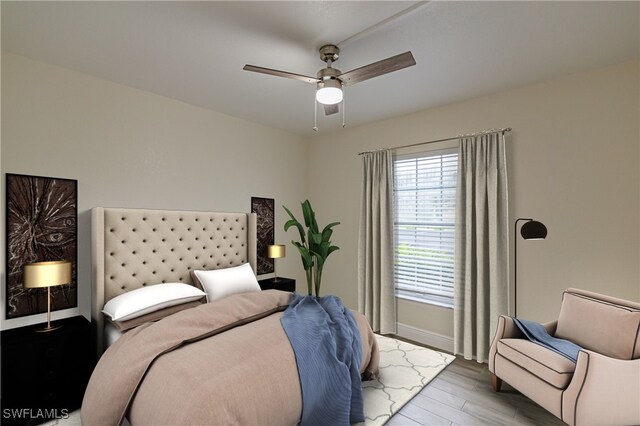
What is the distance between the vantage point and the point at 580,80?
2.70 meters

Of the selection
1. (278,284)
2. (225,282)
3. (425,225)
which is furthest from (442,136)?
(225,282)

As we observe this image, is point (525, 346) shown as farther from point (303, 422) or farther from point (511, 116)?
point (511, 116)

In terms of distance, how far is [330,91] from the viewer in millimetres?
2072

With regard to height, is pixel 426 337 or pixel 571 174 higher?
pixel 571 174

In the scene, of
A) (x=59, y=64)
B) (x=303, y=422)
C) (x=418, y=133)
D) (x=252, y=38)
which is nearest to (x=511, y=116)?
(x=418, y=133)

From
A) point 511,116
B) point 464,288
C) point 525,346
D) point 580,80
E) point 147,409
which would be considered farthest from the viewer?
point 464,288

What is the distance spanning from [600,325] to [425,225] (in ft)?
5.89

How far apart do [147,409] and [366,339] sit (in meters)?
1.62

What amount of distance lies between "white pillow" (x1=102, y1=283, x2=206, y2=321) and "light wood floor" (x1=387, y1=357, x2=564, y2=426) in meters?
1.97

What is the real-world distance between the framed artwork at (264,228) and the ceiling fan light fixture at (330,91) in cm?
224

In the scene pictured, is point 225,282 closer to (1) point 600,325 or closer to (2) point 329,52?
(2) point 329,52

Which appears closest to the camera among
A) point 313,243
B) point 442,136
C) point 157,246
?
point 157,246

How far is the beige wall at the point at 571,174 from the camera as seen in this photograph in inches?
99.0

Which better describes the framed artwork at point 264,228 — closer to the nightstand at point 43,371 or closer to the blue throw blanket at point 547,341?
the nightstand at point 43,371
